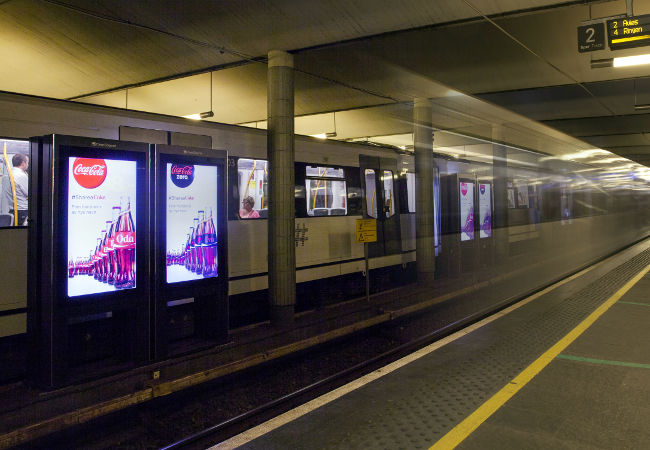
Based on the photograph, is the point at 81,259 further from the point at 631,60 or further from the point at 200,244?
the point at 631,60

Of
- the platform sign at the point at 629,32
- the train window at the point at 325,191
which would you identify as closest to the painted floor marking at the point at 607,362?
the platform sign at the point at 629,32

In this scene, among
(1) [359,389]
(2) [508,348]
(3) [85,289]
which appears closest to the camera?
(1) [359,389]

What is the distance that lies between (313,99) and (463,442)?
35.2 feet

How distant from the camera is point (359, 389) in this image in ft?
15.8

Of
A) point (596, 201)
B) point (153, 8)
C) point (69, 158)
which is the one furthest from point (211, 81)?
point (596, 201)

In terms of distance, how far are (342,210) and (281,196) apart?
2.20 m

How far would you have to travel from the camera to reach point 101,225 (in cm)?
528

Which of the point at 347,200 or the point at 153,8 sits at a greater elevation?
the point at 153,8

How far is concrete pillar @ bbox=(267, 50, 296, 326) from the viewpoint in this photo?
798 cm

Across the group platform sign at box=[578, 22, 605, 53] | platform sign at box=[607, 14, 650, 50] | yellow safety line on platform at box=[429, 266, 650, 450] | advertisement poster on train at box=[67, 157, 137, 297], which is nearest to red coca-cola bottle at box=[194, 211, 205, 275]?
advertisement poster on train at box=[67, 157, 137, 297]

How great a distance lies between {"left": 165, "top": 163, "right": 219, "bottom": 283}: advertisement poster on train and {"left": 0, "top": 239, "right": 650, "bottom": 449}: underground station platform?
3.39 feet

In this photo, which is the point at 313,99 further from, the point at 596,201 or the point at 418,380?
the point at 596,201

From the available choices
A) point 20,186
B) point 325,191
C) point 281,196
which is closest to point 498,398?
point 281,196

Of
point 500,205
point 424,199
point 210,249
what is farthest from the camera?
point 500,205
